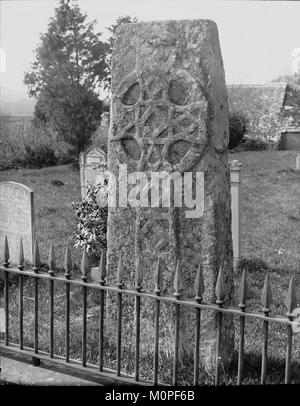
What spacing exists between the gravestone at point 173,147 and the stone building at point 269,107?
33813 millimetres

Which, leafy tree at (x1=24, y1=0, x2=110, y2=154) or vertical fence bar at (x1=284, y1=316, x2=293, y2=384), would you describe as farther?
leafy tree at (x1=24, y1=0, x2=110, y2=154)

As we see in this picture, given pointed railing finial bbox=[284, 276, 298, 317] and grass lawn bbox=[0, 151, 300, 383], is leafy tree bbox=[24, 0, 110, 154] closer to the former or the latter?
grass lawn bbox=[0, 151, 300, 383]

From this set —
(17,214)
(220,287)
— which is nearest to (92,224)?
(17,214)

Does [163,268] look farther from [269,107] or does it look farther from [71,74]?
[269,107]

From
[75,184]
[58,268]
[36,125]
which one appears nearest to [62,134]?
[36,125]

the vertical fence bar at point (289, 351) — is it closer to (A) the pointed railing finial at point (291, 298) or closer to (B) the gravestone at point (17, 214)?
(A) the pointed railing finial at point (291, 298)

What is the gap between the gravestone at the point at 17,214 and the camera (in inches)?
313

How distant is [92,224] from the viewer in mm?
8039

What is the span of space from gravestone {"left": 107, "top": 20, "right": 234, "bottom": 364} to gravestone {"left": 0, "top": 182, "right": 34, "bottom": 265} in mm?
3473

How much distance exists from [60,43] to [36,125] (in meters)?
5.78

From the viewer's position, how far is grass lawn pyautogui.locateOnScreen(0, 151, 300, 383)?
5.34m

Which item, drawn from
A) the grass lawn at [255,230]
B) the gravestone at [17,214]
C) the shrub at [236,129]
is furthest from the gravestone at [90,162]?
the shrub at [236,129]

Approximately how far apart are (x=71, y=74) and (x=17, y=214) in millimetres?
18161

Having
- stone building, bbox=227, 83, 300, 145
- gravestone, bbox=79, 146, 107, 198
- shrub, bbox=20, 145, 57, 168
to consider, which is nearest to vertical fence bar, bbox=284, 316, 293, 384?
gravestone, bbox=79, 146, 107, 198
